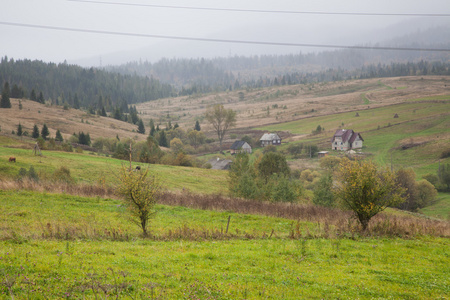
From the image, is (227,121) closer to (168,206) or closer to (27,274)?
(168,206)

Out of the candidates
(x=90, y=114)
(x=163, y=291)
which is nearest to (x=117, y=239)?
(x=163, y=291)

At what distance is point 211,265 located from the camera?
11.3 metres

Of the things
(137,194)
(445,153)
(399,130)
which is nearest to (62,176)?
(137,194)

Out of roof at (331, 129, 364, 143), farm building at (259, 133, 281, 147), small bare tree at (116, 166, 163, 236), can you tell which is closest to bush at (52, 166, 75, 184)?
small bare tree at (116, 166, 163, 236)

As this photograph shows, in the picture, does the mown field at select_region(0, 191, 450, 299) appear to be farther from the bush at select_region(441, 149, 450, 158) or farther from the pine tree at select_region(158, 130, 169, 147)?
the pine tree at select_region(158, 130, 169, 147)

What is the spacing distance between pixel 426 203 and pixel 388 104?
111 metres

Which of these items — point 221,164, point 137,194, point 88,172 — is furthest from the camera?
point 221,164

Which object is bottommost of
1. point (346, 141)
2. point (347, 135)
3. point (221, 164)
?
point (221, 164)

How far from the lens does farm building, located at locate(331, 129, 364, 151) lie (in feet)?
344

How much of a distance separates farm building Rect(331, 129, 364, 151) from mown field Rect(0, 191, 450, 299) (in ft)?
297

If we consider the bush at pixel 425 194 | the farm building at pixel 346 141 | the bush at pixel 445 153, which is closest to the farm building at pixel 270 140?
the farm building at pixel 346 141

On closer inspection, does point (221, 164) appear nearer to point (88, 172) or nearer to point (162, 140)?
point (162, 140)

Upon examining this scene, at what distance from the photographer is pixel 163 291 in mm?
8320

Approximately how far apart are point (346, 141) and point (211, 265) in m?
104
